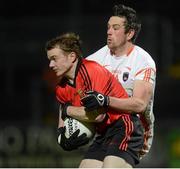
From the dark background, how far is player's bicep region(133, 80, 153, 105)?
19.8ft

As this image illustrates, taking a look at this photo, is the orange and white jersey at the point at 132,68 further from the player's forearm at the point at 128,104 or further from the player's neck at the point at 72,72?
the player's neck at the point at 72,72

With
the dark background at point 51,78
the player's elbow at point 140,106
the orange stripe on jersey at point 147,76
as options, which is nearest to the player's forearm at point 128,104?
the player's elbow at point 140,106

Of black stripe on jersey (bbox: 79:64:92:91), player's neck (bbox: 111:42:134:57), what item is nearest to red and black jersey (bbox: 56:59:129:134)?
black stripe on jersey (bbox: 79:64:92:91)

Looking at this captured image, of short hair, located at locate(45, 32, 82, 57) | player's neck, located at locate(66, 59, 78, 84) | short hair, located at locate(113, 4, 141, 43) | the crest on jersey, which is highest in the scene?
short hair, located at locate(113, 4, 141, 43)

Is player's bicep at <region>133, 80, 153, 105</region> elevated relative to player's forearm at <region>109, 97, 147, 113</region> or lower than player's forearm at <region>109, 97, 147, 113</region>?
elevated

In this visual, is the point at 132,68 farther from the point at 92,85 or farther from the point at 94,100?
the point at 94,100

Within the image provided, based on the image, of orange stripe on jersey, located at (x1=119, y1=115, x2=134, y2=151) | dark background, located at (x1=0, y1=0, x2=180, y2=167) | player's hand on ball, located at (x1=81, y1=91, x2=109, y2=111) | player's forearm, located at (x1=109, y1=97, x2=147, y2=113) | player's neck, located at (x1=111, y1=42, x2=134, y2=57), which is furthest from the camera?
dark background, located at (x1=0, y1=0, x2=180, y2=167)

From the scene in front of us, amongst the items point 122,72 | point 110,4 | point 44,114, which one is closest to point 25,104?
point 44,114

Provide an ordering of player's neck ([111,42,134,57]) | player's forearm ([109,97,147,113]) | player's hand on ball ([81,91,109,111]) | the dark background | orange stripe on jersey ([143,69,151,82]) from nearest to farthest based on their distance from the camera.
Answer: player's hand on ball ([81,91,109,111])
player's forearm ([109,97,147,113])
orange stripe on jersey ([143,69,151,82])
player's neck ([111,42,134,57])
the dark background

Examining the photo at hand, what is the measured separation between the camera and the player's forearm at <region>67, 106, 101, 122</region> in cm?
542

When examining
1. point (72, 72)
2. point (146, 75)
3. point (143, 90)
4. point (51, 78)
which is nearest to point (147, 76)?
point (146, 75)

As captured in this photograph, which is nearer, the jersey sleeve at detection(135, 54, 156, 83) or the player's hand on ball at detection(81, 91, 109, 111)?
the player's hand on ball at detection(81, 91, 109, 111)

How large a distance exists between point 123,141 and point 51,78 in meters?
8.14

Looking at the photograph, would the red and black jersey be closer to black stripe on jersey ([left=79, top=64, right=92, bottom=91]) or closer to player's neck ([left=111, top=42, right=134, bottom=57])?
black stripe on jersey ([left=79, top=64, right=92, bottom=91])
